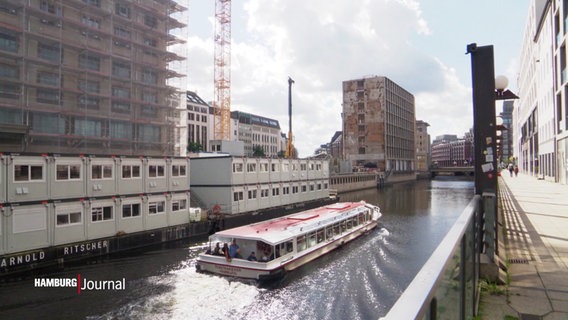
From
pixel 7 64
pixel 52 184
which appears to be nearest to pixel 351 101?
pixel 7 64

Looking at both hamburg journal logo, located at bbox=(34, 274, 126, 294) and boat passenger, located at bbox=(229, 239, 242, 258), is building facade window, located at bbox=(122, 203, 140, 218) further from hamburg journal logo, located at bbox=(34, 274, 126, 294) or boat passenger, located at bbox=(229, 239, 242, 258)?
boat passenger, located at bbox=(229, 239, 242, 258)

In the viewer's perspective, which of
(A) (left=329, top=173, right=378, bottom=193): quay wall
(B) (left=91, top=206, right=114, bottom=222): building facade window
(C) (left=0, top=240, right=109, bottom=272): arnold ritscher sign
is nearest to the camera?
(C) (left=0, top=240, right=109, bottom=272): arnold ritscher sign

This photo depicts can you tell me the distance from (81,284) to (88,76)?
35.0 metres

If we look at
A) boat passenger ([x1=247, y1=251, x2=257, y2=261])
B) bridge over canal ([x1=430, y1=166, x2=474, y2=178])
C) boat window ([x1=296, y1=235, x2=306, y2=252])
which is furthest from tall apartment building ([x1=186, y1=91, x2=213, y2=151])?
boat passenger ([x1=247, y1=251, x2=257, y2=261])

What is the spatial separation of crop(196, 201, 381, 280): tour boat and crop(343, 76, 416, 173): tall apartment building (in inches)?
3767

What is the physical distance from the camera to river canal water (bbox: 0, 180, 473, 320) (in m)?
18.0

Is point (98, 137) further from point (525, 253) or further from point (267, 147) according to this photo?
point (267, 147)

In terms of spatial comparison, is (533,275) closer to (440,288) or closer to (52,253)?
(440,288)

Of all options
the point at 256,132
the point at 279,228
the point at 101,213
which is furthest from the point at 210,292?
the point at 256,132

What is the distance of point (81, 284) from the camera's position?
70.6 ft

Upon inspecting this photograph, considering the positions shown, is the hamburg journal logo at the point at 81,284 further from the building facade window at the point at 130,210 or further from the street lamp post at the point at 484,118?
the street lamp post at the point at 484,118

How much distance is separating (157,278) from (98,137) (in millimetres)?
31848

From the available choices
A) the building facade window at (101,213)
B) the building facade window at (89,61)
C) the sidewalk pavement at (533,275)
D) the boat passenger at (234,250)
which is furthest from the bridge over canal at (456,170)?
the sidewalk pavement at (533,275)

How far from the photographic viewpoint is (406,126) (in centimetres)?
15325
